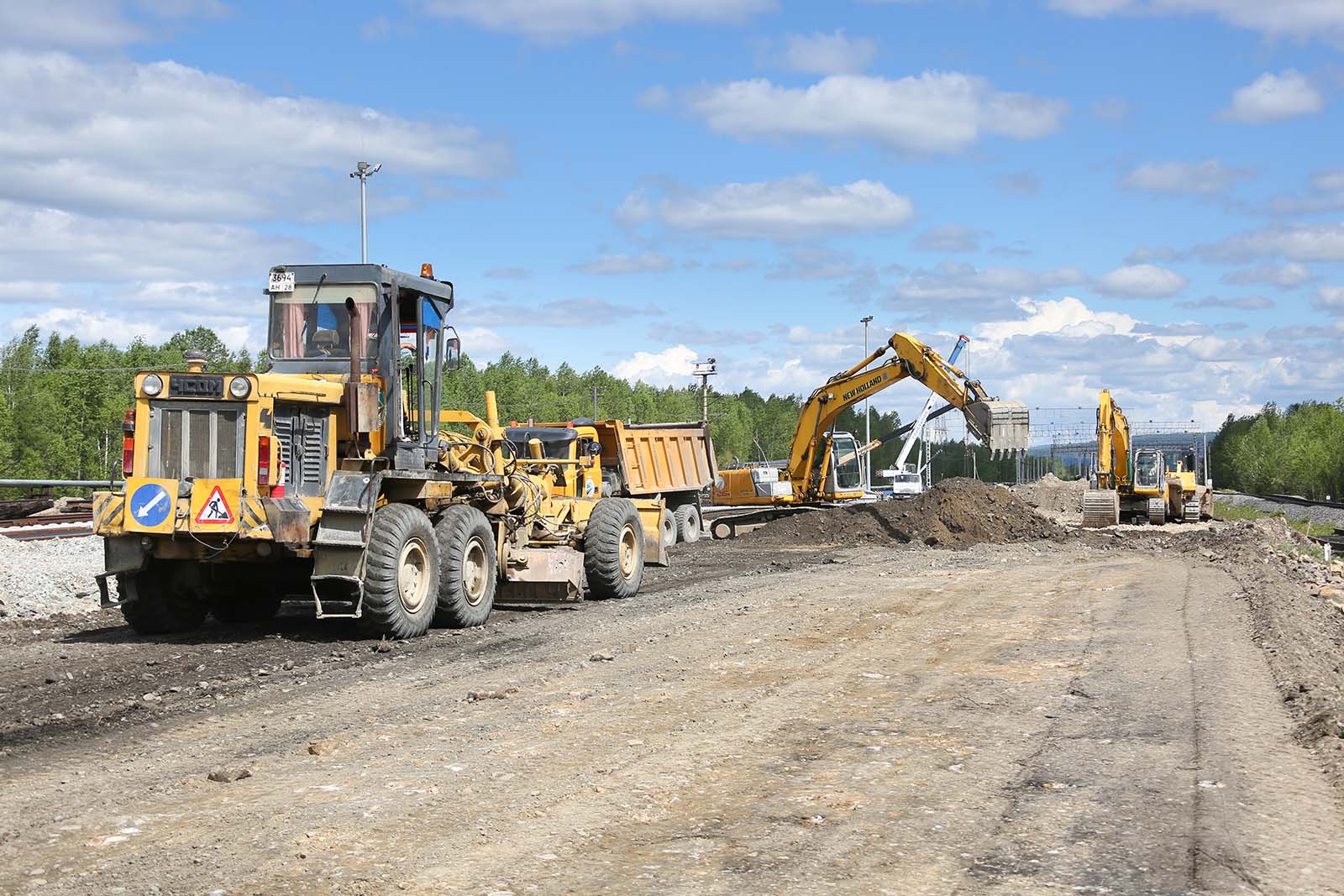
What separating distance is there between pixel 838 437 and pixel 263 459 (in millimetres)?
25320

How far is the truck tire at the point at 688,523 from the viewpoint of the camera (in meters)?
30.2

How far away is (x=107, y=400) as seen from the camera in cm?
7319

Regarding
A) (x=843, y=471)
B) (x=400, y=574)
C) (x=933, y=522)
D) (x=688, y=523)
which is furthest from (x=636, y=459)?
(x=400, y=574)

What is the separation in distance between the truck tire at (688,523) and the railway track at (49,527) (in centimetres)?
1248

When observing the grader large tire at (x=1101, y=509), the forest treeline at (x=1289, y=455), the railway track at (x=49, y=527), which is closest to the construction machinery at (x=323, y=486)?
the railway track at (x=49, y=527)

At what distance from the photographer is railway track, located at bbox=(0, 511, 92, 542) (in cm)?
2462

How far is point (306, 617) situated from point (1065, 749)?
9.74 metres

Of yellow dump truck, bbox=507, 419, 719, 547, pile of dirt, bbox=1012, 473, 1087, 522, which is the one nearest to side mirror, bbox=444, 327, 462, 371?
yellow dump truck, bbox=507, 419, 719, 547

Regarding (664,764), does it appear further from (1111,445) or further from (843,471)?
(1111,445)

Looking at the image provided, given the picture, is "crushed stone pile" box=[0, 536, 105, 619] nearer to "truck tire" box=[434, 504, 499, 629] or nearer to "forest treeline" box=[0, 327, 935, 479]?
"truck tire" box=[434, 504, 499, 629]

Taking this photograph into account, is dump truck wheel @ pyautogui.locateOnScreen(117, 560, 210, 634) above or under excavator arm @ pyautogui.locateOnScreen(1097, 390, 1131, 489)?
under

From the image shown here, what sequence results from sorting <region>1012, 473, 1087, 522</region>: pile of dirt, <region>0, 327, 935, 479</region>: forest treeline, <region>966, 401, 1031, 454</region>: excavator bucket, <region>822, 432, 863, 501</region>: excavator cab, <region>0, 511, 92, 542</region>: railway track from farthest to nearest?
<region>0, 327, 935, 479</region>: forest treeline < <region>1012, 473, 1087, 522</region>: pile of dirt < <region>822, 432, 863, 501</region>: excavator cab < <region>966, 401, 1031, 454</region>: excavator bucket < <region>0, 511, 92, 542</region>: railway track

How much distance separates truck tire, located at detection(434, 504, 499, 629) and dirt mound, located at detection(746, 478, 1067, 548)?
15502 millimetres

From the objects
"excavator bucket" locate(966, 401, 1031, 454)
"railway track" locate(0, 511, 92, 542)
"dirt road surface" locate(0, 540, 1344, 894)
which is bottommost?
"dirt road surface" locate(0, 540, 1344, 894)
